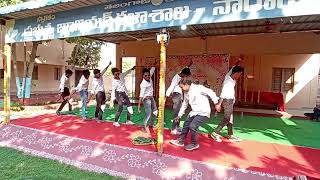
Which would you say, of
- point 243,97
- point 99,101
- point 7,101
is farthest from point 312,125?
point 7,101

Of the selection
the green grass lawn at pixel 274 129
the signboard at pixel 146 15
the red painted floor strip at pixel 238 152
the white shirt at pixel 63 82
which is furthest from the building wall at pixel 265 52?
the signboard at pixel 146 15

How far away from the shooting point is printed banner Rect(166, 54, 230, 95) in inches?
440

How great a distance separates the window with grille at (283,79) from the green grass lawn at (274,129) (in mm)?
5899

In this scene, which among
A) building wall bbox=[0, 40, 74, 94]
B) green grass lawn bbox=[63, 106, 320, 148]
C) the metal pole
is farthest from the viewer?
building wall bbox=[0, 40, 74, 94]

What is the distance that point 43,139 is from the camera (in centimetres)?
638

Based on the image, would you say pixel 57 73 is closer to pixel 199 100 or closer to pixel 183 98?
pixel 183 98

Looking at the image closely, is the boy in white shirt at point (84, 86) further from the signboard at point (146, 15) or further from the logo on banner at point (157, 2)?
the logo on banner at point (157, 2)

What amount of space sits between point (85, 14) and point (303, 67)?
1204 centimetres

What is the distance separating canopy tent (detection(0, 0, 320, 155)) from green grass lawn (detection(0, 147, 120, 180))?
2.05 m

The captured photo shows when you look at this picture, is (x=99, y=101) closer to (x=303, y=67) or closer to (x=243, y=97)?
(x=243, y=97)

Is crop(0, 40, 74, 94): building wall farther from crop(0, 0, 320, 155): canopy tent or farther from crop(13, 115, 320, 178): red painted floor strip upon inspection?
crop(13, 115, 320, 178): red painted floor strip

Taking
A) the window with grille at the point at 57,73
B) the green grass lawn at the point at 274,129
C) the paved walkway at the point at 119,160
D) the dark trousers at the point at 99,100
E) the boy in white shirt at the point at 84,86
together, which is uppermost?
the window with grille at the point at 57,73

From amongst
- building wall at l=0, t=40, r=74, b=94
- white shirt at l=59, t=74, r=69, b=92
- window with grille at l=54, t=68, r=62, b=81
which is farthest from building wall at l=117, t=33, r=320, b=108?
window with grille at l=54, t=68, r=62, b=81

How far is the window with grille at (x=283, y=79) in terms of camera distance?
14812 millimetres
